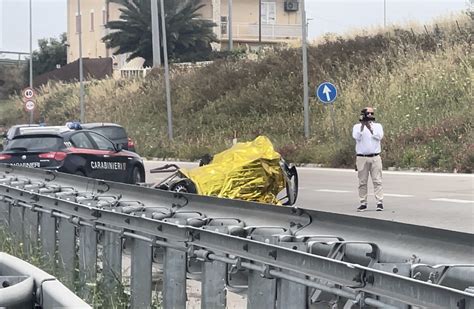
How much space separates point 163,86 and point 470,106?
25.5m

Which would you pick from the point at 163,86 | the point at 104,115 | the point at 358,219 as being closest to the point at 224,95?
the point at 163,86

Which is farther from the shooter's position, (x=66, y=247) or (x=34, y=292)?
(x=66, y=247)

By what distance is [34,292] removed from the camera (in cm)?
488

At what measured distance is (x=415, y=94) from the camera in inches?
1283

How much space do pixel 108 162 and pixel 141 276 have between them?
11510mm

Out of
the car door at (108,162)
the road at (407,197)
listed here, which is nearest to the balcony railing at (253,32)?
the road at (407,197)

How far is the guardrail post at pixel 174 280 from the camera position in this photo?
21.4ft

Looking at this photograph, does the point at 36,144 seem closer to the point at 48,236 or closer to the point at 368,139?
the point at 368,139

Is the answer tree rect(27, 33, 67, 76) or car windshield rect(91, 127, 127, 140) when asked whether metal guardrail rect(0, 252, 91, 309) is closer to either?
car windshield rect(91, 127, 127, 140)

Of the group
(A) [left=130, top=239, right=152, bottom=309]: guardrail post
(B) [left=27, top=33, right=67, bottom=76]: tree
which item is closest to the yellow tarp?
(A) [left=130, top=239, right=152, bottom=309]: guardrail post

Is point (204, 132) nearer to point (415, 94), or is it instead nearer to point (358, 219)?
point (415, 94)

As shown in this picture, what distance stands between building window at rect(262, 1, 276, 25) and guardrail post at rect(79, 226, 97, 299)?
68.5 m

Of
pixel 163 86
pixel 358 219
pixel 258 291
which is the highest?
pixel 163 86

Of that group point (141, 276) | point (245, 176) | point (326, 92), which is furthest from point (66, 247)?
point (326, 92)
